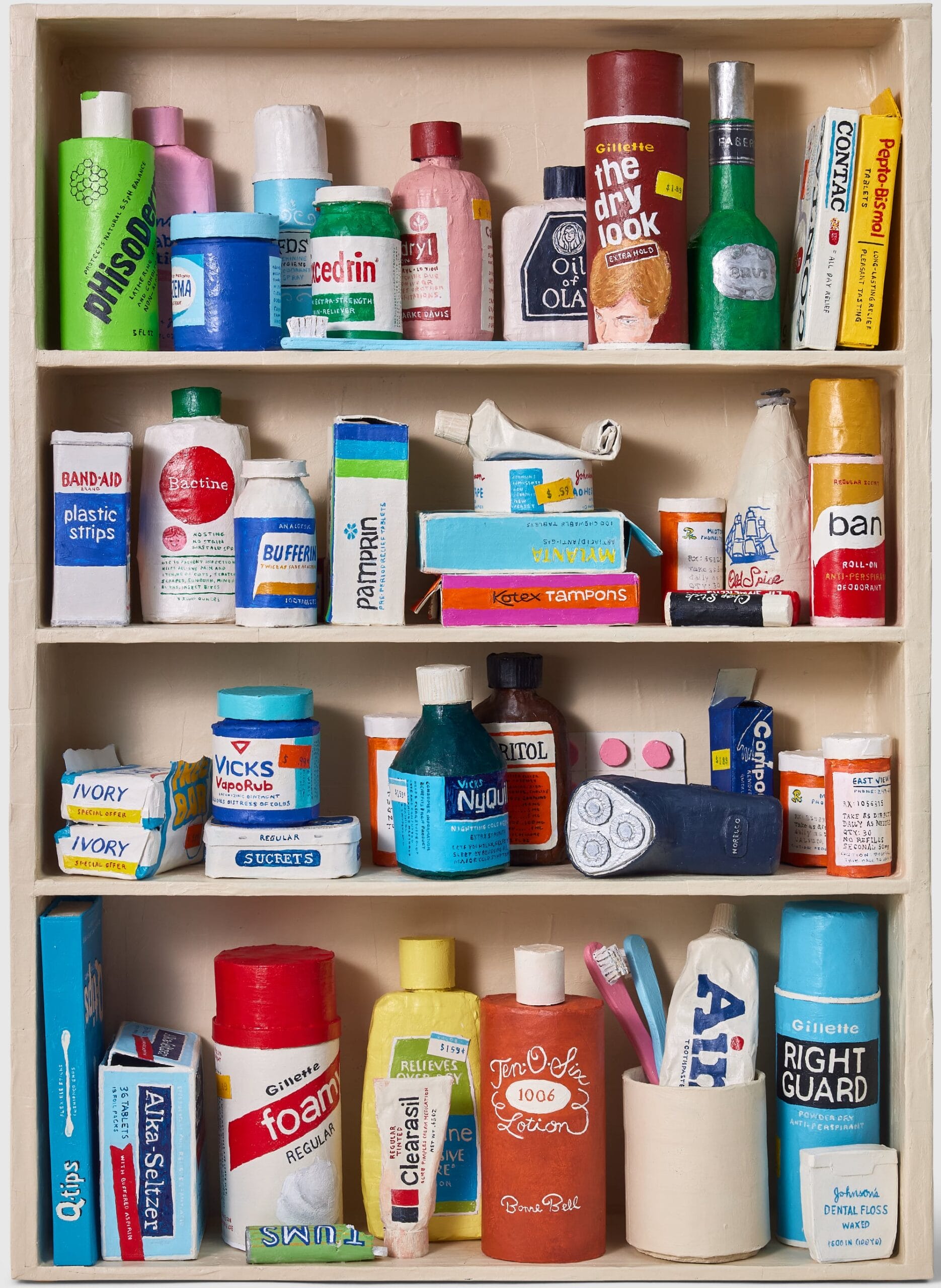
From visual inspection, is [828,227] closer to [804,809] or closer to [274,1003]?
[804,809]

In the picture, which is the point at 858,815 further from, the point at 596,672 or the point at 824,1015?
the point at 596,672

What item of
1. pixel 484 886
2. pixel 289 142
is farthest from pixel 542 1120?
pixel 289 142

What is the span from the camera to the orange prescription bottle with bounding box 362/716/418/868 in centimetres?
196

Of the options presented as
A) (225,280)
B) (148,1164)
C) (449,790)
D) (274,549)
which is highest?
(225,280)

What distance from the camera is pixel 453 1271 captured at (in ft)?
5.97

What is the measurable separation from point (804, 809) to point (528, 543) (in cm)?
46

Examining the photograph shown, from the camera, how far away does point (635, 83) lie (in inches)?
72.9

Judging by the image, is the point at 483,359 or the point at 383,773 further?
the point at 383,773

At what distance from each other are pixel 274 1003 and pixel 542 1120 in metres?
0.33

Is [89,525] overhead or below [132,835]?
overhead

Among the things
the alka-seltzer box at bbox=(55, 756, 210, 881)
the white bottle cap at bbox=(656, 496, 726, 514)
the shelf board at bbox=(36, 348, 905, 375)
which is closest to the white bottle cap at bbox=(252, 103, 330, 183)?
the shelf board at bbox=(36, 348, 905, 375)

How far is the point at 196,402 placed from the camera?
192 cm

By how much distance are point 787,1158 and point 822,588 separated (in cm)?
66

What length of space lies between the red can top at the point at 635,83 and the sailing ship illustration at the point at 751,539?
47 cm
